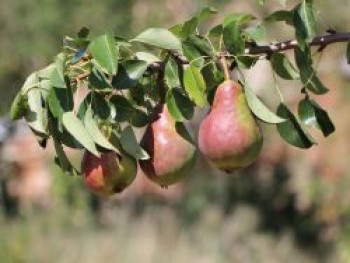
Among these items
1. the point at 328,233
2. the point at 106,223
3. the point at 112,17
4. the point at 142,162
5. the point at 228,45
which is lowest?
the point at 328,233

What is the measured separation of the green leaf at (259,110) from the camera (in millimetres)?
1367

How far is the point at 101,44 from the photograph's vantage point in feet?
4.42

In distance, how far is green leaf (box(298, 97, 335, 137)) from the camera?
1.48 m

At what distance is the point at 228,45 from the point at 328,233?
5.99 m

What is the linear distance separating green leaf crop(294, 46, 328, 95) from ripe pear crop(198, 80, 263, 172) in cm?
11

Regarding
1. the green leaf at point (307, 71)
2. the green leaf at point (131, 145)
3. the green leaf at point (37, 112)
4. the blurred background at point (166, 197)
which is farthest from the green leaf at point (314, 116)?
the blurred background at point (166, 197)

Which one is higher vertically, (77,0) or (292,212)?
(77,0)

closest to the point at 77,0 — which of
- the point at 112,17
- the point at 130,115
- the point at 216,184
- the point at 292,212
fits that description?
the point at 112,17

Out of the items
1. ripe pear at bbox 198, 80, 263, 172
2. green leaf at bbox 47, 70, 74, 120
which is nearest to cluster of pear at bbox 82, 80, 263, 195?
ripe pear at bbox 198, 80, 263, 172

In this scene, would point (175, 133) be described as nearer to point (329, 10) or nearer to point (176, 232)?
point (176, 232)

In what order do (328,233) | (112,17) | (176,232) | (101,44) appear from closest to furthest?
(101,44) < (176,232) < (328,233) < (112,17)

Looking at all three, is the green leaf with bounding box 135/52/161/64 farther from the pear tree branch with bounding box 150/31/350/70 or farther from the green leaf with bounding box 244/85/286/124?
the green leaf with bounding box 244/85/286/124

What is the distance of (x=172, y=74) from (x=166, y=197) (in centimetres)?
686

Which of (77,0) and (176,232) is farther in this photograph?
(77,0)
